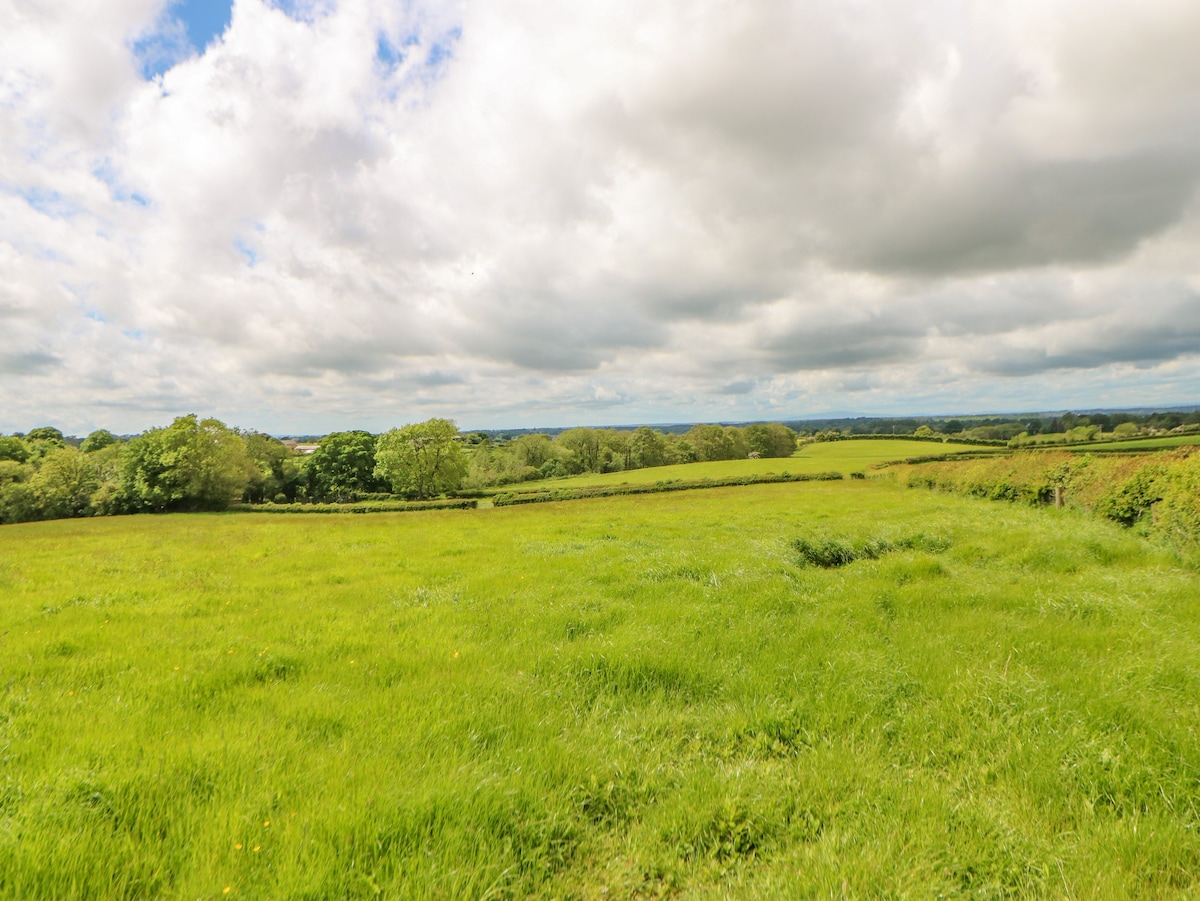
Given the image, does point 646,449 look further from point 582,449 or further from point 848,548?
point 848,548

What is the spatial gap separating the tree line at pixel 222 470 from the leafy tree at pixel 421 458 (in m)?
0.14

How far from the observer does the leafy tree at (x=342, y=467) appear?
84500mm

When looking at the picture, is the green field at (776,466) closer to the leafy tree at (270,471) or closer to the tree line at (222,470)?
the tree line at (222,470)

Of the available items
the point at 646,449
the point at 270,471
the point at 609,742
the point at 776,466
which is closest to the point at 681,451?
the point at 646,449

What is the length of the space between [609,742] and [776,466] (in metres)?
85.0

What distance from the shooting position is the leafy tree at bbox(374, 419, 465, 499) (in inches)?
2778

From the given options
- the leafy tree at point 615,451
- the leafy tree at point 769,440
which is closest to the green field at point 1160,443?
the leafy tree at point 769,440

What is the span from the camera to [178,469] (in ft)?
194

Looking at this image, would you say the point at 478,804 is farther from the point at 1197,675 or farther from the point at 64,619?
the point at 64,619

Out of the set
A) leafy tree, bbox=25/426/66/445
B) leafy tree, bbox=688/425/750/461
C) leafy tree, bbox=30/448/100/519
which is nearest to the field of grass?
leafy tree, bbox=30/448/100/519

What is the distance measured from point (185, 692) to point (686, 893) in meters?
5.57

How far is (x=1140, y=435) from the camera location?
7169 cm

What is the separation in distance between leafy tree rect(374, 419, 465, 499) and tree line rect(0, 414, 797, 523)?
Result: 143mm

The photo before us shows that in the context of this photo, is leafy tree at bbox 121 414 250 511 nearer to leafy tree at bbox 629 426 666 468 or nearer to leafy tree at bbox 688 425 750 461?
leafy tree at bbox 629 426 666 468
